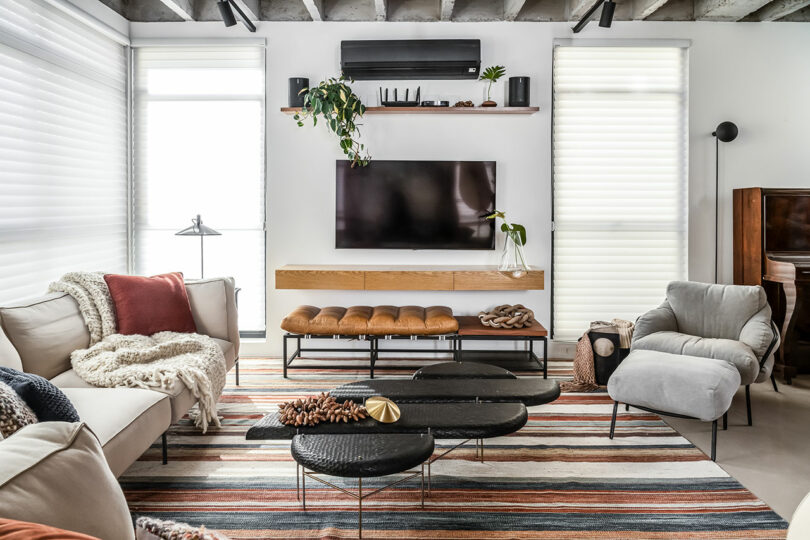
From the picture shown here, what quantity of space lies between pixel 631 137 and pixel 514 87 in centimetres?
105

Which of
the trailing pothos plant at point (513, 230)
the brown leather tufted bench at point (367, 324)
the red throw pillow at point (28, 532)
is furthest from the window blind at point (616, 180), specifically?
the red throw pillow at point (28, 532)

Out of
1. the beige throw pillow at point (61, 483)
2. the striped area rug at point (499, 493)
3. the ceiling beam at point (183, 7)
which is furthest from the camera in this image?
the ceiling beam at point (183, 7)

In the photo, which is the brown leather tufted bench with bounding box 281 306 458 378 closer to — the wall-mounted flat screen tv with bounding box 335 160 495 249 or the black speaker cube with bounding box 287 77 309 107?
the wall-mounted flat screen tv with bounding box 335 160 495 249

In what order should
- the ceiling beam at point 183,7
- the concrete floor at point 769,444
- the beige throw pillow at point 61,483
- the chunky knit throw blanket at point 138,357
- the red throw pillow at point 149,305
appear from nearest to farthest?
the beige throw pillow at point 61,483 < the concrete floor at point 769,444 < the chunky knit throw blanket at point 138,357 < the red throw pillow at point 149,305 < the ceiling beam at point 183,7

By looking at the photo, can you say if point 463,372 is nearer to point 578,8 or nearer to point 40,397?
point 40,397

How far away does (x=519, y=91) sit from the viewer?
14.1 ft

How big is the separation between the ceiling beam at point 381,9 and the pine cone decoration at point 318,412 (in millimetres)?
3082

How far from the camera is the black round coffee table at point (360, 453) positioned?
5.79ft

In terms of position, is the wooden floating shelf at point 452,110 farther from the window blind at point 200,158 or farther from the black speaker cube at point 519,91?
the window blind at point 200,158

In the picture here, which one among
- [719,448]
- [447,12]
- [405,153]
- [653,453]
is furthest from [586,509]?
[447,12]

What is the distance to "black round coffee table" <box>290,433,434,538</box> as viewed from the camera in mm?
1766

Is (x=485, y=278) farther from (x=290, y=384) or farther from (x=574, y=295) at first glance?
(x=290, y=384)

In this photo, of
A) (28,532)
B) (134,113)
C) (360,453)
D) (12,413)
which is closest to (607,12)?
(360,453)

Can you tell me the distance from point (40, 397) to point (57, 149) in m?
2.52
